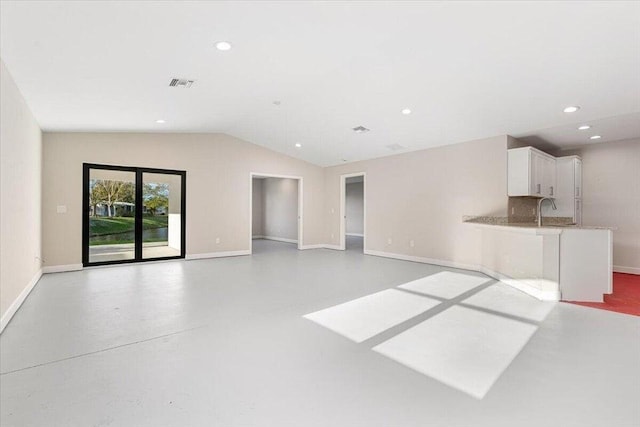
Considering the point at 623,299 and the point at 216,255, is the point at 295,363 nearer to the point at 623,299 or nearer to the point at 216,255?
the point at 623,299

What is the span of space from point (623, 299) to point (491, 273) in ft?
5.51

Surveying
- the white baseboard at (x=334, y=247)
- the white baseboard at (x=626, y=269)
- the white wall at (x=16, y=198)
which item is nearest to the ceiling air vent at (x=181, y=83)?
the white wall at (x=16, y=198)

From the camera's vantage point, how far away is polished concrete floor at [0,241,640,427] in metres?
1.83

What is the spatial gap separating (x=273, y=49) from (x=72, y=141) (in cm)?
496

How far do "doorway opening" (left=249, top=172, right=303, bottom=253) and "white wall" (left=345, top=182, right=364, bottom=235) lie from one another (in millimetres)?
3563

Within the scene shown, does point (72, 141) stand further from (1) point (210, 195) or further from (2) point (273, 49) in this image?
(2) point (273, 49)

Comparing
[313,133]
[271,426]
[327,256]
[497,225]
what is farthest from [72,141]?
[497,225]

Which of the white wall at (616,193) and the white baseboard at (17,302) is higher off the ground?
the white wall at (616,193)

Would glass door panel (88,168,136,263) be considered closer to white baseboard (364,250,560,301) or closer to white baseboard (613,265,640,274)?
white baseboard (364,250,560,301)

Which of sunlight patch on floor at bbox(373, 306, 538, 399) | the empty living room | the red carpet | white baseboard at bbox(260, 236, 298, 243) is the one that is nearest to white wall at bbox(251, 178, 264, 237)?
white baseboard at bbox(260, 236, 298, 243)

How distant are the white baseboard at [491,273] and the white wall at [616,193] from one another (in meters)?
2.91

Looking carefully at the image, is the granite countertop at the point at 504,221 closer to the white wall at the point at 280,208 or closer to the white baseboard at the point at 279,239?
the white wall at the point at 280,208

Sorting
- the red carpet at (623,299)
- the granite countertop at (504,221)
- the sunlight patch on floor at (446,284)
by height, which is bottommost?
the red carpet at (623,299)

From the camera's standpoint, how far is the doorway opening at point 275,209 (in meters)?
11.4
